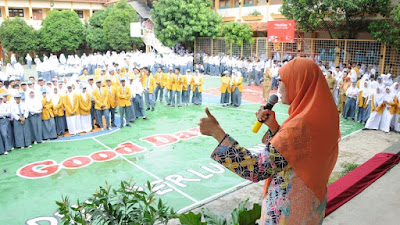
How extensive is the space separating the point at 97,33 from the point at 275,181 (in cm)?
3203

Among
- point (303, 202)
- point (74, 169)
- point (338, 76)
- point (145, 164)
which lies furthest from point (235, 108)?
point (303, 202)

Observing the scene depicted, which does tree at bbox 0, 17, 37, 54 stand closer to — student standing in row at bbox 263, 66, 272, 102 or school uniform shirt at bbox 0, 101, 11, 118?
student standing in row at bbox 263, 66, 272, 102

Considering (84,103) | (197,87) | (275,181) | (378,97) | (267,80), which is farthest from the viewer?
(267,80)

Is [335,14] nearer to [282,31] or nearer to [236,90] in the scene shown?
[282,31]

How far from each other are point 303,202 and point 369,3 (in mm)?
16440

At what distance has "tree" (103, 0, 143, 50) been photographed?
29469 millimetres

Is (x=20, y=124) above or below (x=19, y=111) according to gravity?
below

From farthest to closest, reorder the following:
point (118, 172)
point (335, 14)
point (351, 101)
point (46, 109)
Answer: point (335, 14), point (351, 101), point (46, 109), point (118, 172)

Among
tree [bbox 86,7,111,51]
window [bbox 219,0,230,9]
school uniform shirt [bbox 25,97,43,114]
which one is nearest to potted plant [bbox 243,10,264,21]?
window [bbox 219,0,230,9]

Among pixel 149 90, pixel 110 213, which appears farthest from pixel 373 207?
pixel 149 90

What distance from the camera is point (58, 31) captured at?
30547mm

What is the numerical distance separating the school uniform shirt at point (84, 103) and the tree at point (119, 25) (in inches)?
820

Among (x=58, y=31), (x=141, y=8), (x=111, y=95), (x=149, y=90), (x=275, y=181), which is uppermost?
(x=141, y=8)

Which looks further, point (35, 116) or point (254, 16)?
point (254, 16)
